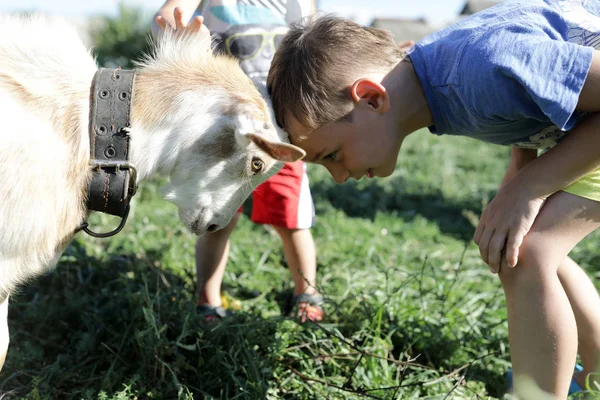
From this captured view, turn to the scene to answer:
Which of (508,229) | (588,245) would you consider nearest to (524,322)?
(508,229)

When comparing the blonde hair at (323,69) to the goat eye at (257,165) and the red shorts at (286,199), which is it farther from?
the red shorts at (286,199)

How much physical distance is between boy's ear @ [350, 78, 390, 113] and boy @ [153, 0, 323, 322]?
718mm

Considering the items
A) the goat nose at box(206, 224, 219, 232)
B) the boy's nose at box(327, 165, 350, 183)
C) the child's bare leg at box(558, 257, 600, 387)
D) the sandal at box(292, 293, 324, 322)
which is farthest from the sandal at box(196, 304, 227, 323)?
the child's bare leg at box(558, 257, 600, 387)

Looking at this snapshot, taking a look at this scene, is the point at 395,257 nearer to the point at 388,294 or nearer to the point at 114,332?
the point at 388,294

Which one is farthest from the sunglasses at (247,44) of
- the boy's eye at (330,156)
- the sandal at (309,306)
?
the sandal at (309,306)

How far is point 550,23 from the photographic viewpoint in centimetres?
227

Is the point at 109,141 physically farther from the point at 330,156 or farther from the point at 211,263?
the point at 211,263

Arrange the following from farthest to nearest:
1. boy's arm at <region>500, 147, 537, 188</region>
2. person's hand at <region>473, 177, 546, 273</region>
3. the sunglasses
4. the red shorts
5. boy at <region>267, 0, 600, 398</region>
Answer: the red shorts → the sunglasses → boy's arm at <region>500, 147, 537, 188</region> → person's hand at <region>473, 177, 546, 273</region> → boy at <region>267, 0, 600, 398</region>

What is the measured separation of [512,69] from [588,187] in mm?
528

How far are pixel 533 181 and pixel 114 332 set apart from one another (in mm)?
1804

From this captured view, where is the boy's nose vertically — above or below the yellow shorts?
below

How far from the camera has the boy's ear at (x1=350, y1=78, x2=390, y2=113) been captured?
232cm

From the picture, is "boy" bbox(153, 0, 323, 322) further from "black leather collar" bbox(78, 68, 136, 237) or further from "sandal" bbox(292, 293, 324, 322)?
"black leather collar" bbox(78, 68, 136, 237)

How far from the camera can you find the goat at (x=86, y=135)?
6.38 ft
